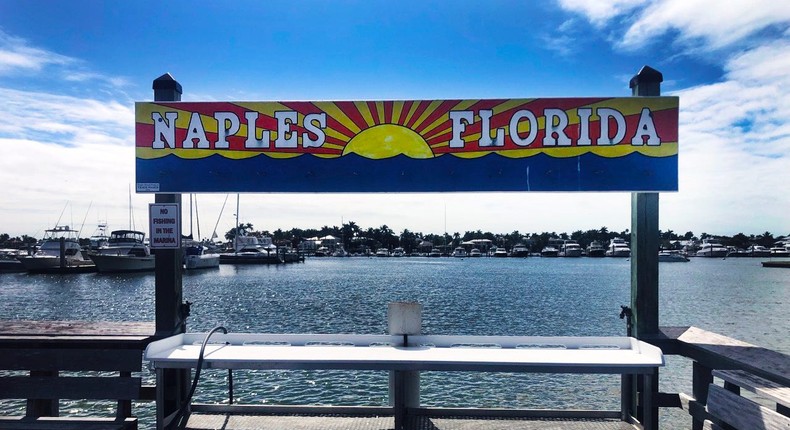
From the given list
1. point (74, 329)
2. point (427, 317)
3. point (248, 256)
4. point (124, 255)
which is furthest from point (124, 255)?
point (74, 329)

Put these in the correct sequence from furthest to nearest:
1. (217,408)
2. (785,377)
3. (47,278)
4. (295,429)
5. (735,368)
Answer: (47,278)
(217,408)
(295,429)
(735,368)
(785,377)

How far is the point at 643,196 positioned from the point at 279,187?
4255 mm

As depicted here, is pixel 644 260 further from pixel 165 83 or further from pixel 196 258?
pixel 196 258

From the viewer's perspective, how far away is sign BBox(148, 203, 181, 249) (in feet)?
20.2

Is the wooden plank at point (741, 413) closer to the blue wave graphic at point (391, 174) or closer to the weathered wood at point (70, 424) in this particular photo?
the blue wave graphic at point (391, 174)

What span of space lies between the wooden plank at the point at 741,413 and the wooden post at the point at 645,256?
129 centimetres

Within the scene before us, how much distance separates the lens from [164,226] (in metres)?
6.20

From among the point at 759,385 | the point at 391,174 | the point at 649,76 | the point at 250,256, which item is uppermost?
the point at 649,76

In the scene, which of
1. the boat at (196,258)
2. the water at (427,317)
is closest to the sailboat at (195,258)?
the boat at (196,258)

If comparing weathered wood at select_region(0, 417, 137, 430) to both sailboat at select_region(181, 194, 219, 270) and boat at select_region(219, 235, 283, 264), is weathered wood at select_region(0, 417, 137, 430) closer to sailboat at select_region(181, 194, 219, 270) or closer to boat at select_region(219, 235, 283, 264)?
A: sailboat at select_region(181, 194, 219, 270)

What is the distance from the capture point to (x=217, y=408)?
21.2ft

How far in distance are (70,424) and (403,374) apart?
11.0 ft

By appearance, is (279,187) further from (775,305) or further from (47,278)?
(47,278)

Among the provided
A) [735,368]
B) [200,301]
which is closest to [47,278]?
[200,301]
